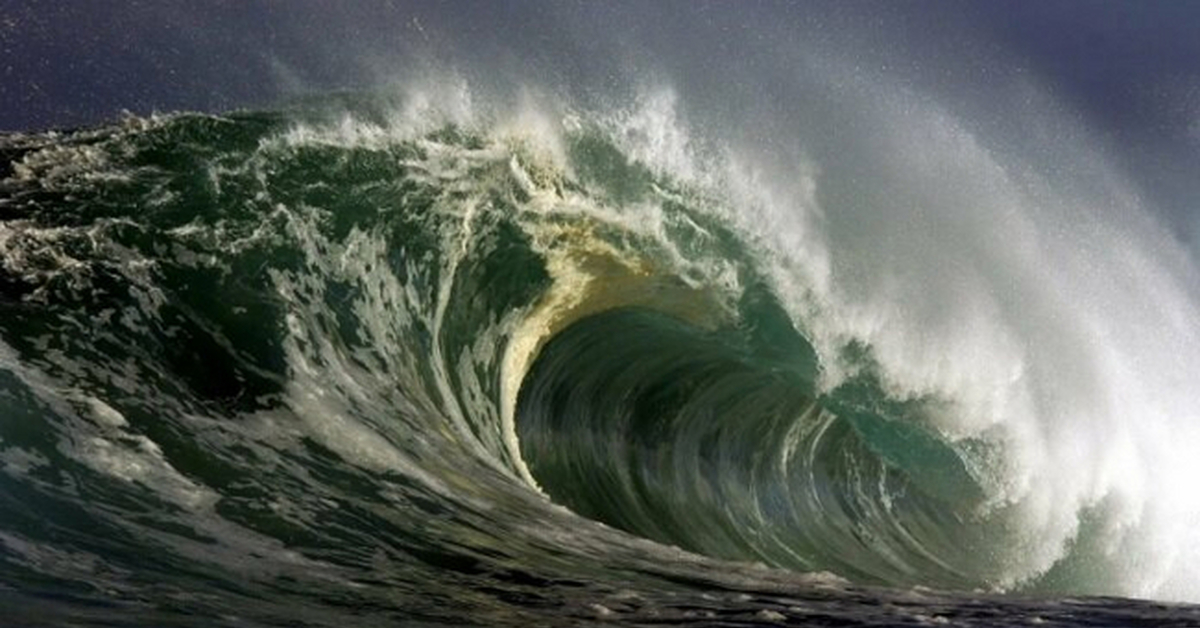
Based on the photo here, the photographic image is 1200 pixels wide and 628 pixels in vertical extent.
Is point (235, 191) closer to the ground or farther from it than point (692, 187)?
closer to the ground

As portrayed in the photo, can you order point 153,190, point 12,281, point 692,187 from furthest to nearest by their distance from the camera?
point 692,187 → point 153,190 → point 12,281

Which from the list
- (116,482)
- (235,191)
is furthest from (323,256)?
(116,482)

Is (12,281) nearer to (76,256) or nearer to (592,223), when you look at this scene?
(76,256)
